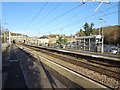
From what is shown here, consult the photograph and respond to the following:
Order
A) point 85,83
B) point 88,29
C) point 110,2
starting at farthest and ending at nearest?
point 88,29, point 110,2, point 85,83

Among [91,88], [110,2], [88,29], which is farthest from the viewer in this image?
[88,29]

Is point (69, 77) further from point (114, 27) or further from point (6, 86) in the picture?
point (114, 27)

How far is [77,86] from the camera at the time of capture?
38.8 ft

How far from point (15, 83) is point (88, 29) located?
113552mm

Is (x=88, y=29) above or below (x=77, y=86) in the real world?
above

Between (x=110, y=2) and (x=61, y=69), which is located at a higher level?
(x=110, y=2)

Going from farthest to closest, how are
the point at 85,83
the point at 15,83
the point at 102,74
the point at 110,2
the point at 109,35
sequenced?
1. the point at 109,35
2. the point at 110,2
3. the point at 102,74
4. the point at 15,83
5. the point at 85,83

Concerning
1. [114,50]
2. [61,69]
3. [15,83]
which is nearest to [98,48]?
[114,50]

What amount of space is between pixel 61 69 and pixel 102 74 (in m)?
2.63

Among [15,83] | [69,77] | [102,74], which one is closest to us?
[15,83]

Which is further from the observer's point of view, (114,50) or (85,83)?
(114,50)

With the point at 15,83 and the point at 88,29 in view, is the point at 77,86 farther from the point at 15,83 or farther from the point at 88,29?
the point at 88,29

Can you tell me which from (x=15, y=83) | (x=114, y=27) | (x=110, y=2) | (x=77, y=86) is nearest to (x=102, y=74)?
(x=77, y=86)

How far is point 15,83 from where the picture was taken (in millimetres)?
12484
